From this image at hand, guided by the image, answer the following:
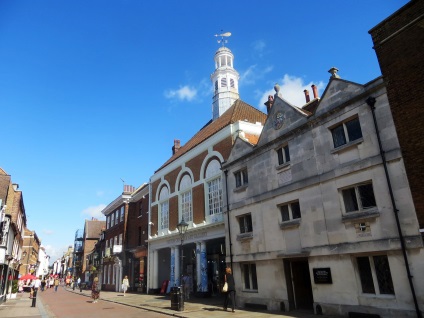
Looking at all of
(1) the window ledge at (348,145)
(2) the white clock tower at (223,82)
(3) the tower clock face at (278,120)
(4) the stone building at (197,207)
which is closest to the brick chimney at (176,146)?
(4) the stone building at (197,207)

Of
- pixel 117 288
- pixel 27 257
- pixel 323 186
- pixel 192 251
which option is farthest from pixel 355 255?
pixel 27 257

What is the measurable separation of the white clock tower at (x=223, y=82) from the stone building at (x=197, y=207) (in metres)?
12.6

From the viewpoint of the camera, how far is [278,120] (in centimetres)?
1451

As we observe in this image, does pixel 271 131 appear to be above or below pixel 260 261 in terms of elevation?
above

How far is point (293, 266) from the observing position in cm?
1309

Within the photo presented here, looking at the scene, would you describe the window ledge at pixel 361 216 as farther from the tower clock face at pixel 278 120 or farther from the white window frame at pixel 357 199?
the tower clock face at pixel 278 120

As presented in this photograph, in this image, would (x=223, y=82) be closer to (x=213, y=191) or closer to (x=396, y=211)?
(x=213, y=191)

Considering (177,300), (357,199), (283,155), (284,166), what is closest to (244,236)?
(284,166)

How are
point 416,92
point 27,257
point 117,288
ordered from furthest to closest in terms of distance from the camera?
point 27,257 → point 117,288 → point 416,92

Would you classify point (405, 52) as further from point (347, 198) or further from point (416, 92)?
point (347, 198)

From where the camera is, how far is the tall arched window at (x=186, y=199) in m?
22.8

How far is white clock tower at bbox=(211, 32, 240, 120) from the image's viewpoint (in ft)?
135

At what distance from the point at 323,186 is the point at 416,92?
4.31 m

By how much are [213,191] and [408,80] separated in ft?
43.1
